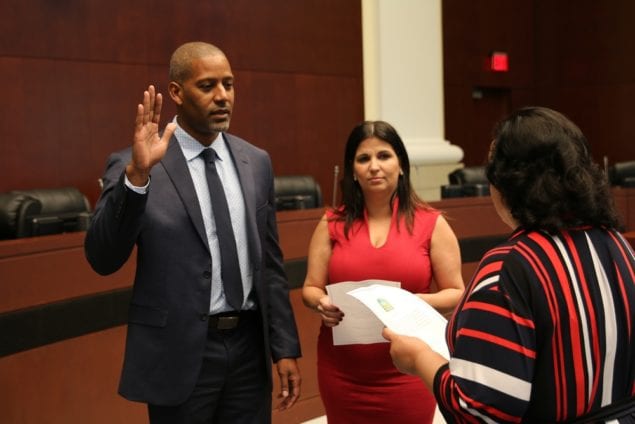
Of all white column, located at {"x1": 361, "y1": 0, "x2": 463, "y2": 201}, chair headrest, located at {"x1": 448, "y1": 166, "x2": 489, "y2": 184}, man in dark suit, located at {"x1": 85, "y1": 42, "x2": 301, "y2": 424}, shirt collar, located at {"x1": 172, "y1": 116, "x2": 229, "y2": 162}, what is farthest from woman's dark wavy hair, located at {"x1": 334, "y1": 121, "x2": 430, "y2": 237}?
white column, located at {"x1": 361, "y1": 0, "x2": 463, "y2": 201}

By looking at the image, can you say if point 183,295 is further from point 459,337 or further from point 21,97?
point 21,97

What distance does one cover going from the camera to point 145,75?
646 centimetres

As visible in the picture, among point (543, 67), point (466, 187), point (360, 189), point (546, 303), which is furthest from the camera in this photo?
point (543, 67)

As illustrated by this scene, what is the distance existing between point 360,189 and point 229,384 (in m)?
0.83

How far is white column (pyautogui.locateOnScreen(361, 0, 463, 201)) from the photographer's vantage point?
754 cm

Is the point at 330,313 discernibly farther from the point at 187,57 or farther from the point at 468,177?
the point at 468,177

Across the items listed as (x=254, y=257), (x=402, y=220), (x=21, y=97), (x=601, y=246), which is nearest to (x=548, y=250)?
(x=601, y=246)

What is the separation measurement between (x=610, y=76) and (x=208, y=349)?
29.2 feet

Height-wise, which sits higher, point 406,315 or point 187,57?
point 187,57

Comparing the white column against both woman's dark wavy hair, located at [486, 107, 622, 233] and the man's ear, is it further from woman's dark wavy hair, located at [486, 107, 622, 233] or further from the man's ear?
woman's dark wavy hair, located at [486, 107, 622, 233]

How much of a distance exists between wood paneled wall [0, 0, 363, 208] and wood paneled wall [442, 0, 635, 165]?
194 centimetres

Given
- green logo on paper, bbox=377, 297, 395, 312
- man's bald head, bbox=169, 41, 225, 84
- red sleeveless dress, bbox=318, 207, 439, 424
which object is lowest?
red sleeveless dress, bbox=318, 207, 439, 424

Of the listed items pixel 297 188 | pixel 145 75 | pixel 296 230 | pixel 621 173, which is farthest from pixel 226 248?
pixel 621 173

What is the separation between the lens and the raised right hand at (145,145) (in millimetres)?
1776
